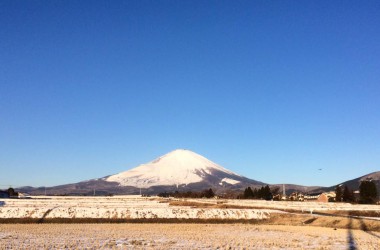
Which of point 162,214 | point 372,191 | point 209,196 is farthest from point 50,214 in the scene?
point 209,196

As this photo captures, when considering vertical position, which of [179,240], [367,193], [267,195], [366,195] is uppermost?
[367,193]

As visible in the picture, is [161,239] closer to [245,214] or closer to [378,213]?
[245,214]

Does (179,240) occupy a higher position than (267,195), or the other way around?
(267,195)

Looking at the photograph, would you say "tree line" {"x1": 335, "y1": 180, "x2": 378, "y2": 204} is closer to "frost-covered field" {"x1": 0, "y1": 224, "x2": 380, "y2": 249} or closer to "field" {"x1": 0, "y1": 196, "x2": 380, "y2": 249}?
"field" {"x1": 0, "y1": 196, "x2": 380, "y2": 249}

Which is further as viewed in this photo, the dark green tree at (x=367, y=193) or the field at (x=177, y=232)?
the dark green tree at (x=367, y=193)

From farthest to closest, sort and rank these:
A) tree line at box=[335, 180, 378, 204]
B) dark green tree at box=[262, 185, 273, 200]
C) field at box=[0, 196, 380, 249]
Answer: dark green tree at box=[262, 185, 273, 200]
tree line at box=[335, 180, 378, 204]
field at box=[0, 196, 380, 249]

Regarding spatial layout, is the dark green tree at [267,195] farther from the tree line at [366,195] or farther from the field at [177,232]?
the field at [177,232]

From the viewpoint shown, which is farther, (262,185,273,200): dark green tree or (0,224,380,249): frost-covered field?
(262,185,273,200): dark green tree

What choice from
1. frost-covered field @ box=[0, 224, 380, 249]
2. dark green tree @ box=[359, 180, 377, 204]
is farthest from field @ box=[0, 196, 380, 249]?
dark green tree @ box=[359, 180, 377, 204]

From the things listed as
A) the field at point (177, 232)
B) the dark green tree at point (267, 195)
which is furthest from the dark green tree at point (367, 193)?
the field at point (177, 232)

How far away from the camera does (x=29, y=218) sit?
4541cm

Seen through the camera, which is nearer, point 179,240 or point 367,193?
point 179,240

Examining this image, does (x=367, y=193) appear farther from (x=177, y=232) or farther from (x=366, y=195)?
(x=177, y=232)

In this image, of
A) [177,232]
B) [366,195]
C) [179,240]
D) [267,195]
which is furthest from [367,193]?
[179,240]
